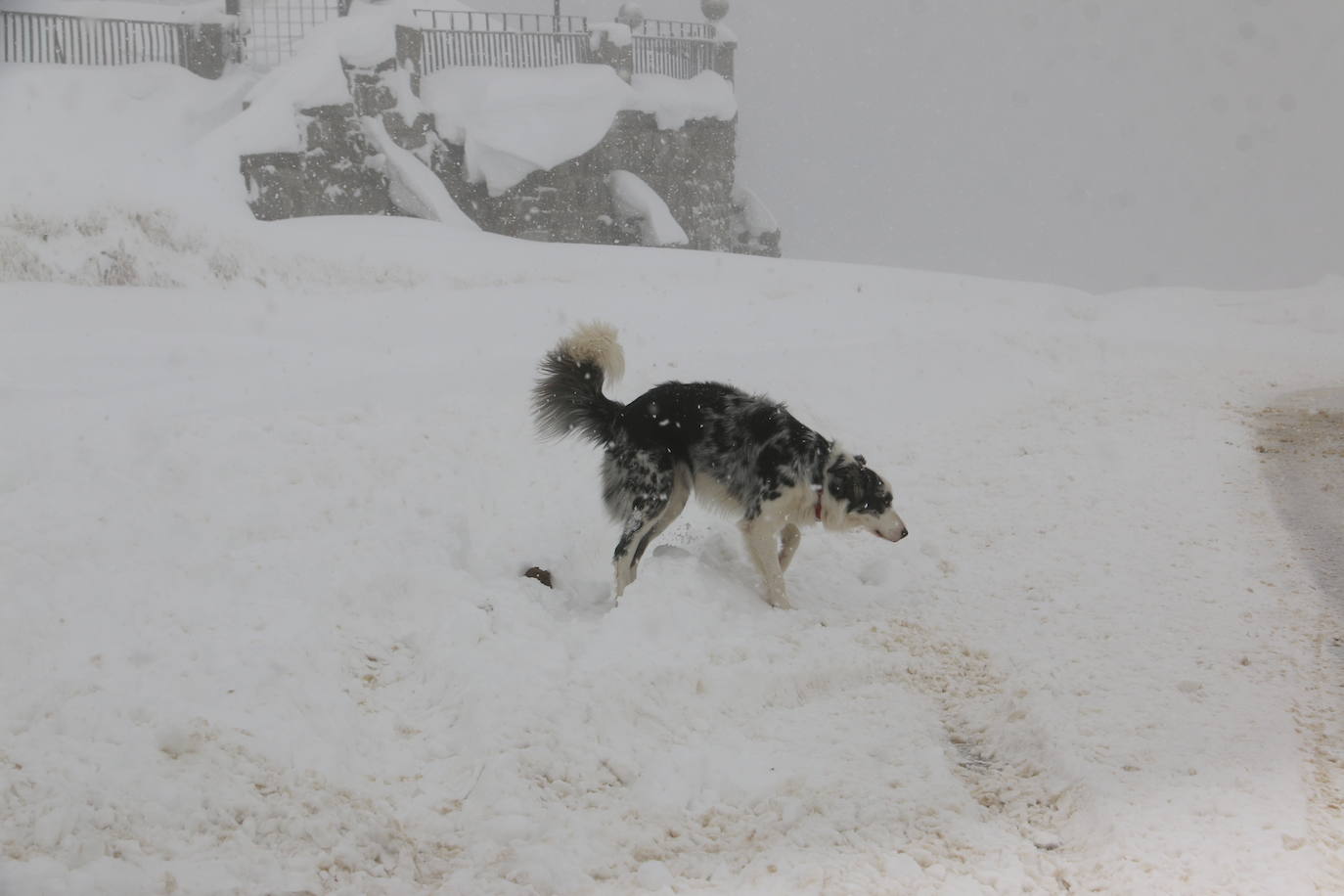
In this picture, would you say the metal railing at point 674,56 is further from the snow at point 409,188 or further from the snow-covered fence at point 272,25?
the snow at point 409,188

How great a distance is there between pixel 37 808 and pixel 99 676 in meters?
0.92

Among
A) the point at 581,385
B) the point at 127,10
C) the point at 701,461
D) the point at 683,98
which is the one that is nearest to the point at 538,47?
the point at 683,98

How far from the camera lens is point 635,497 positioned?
241 inches

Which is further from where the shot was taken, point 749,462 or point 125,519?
point 749,462

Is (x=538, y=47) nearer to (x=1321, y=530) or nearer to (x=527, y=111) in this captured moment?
(x=527, y=111)

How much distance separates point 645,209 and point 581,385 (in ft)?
68.9

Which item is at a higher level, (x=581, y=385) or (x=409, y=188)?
(x=409, y=188)

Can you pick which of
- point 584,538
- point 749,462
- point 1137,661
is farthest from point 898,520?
point 584,538

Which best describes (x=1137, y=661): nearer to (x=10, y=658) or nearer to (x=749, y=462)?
(x=749, y=462)

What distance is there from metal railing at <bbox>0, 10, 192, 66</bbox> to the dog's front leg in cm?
2368

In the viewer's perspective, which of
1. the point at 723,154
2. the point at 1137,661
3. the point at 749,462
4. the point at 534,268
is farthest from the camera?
the point at 723,154

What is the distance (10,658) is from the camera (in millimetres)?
4262

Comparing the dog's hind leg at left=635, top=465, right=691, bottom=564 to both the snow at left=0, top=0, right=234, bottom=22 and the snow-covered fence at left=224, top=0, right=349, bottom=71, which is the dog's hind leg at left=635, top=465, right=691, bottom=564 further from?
the snow at left=0, top=0, right=234, bottom=22

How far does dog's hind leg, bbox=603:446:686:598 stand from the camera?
19.9ft
